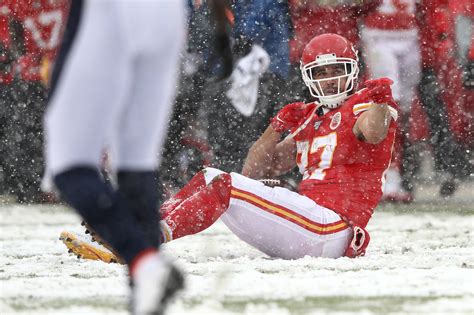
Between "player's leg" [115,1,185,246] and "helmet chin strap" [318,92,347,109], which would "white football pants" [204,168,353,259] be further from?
"player's leg" [115,1,185,246]

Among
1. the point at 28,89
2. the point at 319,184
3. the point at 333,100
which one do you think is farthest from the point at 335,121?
the point at 28,89

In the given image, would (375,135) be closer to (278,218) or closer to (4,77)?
(278,218)

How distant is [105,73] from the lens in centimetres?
310

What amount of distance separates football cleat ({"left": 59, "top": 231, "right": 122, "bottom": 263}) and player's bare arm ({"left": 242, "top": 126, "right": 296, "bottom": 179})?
955 millimetres

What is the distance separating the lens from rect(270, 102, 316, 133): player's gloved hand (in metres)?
6.18

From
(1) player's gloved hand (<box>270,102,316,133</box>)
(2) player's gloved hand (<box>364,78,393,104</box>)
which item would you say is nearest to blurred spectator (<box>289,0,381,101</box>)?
(1) player's gloved hand (<box>270,102,316,133</box>)

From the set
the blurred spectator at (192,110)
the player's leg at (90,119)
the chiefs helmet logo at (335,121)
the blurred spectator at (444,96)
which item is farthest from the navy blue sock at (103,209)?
the blurred spectator at (444,96)

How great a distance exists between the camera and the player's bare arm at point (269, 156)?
6.21 m

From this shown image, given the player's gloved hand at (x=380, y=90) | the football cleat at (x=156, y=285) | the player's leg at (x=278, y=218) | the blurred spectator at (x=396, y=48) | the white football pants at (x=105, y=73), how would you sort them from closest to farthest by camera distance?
the football cleat at (x=156, y=285) → the white football pants at (x=105, y=73) → the player's gloved hand at (x=380, y=90) → the player's leg at (x=278, y=218) → the blurred spectator at (x=396, y=48)

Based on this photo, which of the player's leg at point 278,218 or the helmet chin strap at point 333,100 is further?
the helmet chin strap at point 333,100

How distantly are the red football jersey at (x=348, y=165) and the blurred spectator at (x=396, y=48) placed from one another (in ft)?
11.3

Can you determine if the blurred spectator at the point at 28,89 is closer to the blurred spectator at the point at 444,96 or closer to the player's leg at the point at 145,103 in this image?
the blurred spectator at the point at 444,96

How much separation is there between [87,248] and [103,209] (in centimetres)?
256

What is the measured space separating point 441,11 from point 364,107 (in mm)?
3821
